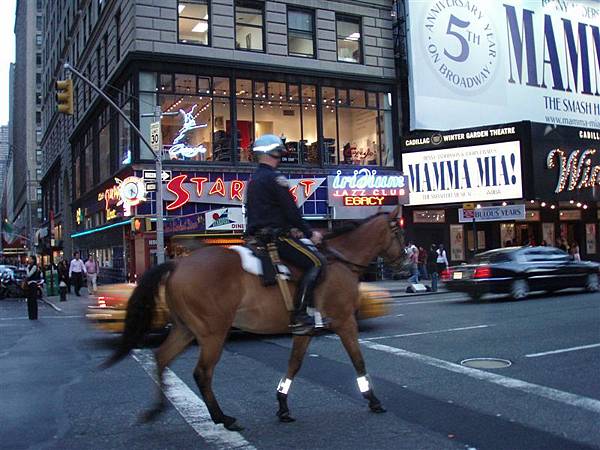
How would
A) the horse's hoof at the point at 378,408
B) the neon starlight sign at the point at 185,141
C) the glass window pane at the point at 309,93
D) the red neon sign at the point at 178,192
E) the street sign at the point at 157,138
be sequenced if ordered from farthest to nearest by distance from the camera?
the glass window pane at the point at 309,93
the neon starlight sign at the point at 185,141
the red neon sign at the point at 178,192
the street sign at the point at 157,138
the horse's hoof at the point at 378,408

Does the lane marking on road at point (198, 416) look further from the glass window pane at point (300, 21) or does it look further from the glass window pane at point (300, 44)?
the glass window pane at point (300, 21)

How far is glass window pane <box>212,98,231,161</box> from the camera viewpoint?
92.5 feet

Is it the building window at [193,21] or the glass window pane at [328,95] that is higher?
the building window at [193,21]

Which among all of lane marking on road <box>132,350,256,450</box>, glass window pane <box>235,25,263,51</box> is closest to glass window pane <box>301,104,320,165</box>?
glass window pane <box>235,25,263,51</box>

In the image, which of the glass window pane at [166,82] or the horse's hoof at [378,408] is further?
the glass window pane at [166,82]

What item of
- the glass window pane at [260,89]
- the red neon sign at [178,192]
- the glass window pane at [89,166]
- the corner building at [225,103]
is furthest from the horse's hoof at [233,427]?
the glass window pane at [89,166]

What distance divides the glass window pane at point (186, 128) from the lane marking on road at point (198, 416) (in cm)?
2014

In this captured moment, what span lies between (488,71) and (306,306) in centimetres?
3207

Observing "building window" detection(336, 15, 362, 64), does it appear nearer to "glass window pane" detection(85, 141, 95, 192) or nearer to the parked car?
"glass window pane" detection(85, 141, 95, 192)

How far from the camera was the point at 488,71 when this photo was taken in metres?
34.3

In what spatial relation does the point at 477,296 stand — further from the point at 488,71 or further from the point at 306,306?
the point at 488,71

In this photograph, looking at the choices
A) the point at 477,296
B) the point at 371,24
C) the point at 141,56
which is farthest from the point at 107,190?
the point at 477,296

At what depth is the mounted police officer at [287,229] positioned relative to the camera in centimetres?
580

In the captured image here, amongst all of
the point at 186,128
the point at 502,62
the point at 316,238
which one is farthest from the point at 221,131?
the point at 316,238
